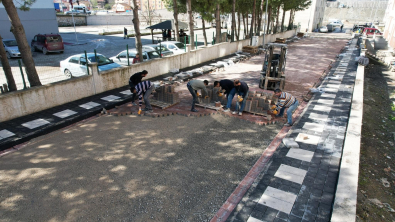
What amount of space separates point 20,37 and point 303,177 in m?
10.1

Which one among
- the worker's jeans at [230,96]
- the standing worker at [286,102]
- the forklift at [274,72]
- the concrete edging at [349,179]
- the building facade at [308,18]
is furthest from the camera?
the building facade at [308,18]

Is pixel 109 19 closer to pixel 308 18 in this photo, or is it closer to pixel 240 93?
pixel 308 18

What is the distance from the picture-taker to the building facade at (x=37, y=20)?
22609 millimetres

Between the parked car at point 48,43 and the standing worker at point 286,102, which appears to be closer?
the standing worker at point 286,102

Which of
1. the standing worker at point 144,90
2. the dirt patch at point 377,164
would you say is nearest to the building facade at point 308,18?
the dirt patch at point 377,164

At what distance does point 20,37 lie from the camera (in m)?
8.80

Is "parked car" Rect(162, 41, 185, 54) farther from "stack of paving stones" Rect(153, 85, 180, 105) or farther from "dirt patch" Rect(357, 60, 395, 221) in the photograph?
"dirt patch" Rect(357, 60, 395, 221)

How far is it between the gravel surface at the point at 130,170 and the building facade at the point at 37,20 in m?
20.9

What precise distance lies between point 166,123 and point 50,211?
172 inches

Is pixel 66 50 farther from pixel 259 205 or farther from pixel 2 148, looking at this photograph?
pixel 259 205

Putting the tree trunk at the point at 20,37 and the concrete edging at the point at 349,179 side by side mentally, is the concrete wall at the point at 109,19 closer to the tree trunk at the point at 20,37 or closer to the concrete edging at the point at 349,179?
the tree trunk at the point at 20,37

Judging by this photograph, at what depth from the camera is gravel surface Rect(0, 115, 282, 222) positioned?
15.4 feet

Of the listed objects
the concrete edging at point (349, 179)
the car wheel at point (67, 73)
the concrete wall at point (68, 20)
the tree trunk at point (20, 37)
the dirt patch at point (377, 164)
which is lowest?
the dirt patch at point (377, 164)

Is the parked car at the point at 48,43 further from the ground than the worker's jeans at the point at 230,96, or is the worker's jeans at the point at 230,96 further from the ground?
the parked car at the point at 48,43
